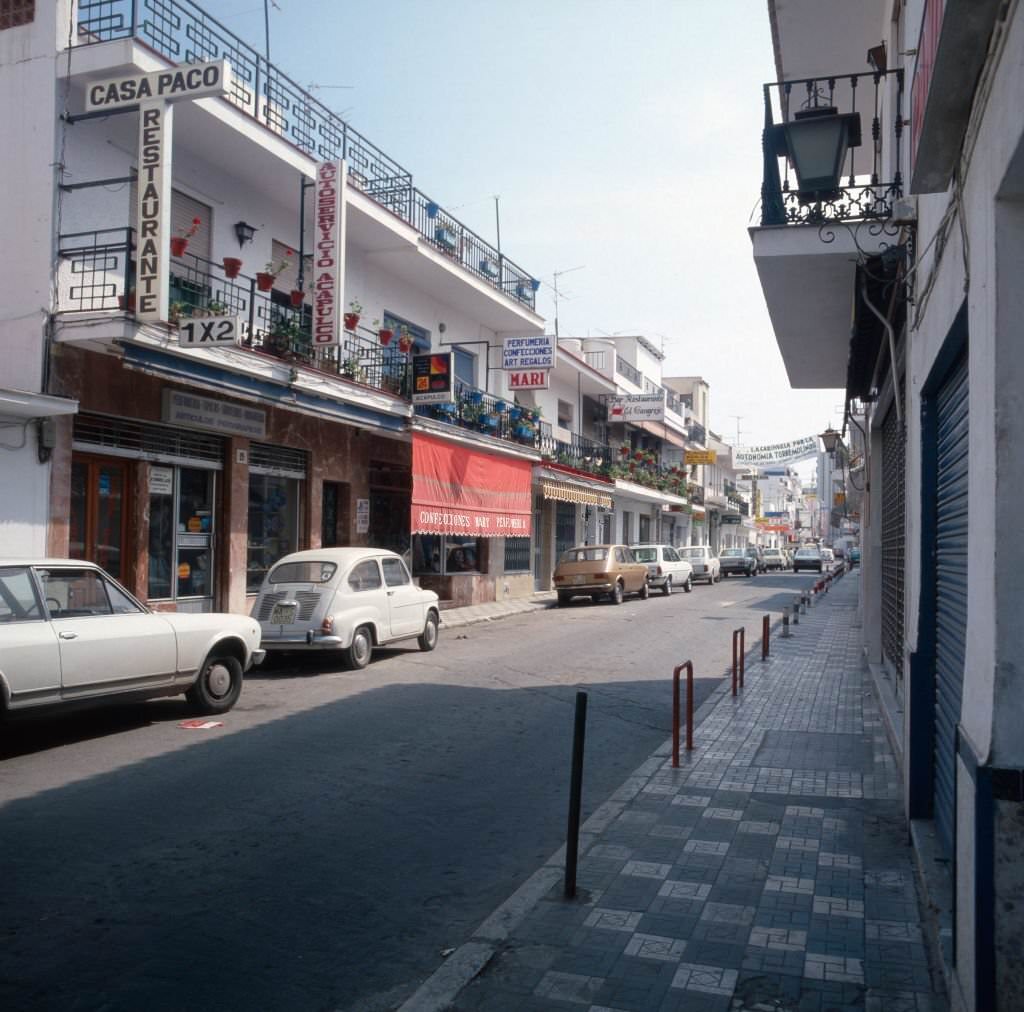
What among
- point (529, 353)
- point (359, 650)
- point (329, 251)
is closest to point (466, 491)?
point (529, 353)

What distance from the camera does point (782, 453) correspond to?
140 feet

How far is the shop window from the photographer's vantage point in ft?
92.8

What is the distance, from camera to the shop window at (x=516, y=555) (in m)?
28.3

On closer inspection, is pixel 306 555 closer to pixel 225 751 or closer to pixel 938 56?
pixel 225 751

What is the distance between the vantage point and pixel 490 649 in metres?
16.2

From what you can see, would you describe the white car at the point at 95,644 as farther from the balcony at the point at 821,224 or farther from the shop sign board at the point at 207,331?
the balcony at the point at 821,224

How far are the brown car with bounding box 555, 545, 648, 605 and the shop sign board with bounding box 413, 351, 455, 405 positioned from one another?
8.55 meters

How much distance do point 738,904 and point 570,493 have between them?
973 inches

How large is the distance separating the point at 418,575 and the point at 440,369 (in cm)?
581

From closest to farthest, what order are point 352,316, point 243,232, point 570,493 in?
point 243,232, point 352,316, point 570,493

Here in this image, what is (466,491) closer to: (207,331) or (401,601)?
(401,601)

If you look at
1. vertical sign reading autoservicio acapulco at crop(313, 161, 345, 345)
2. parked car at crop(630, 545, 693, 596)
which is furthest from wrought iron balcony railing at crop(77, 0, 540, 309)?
parked car at crop(630, 545, 693, 596)

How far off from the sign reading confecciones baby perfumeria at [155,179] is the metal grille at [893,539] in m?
8.65

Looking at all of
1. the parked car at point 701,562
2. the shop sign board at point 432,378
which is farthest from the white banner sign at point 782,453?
the shop sign board at point 432,378
